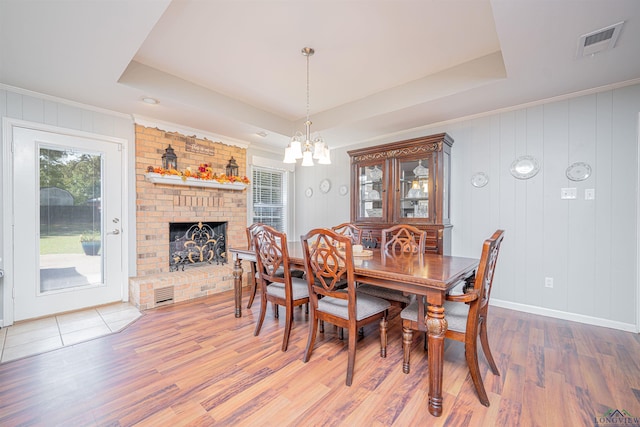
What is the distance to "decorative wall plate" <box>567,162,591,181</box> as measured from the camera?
9.09ft

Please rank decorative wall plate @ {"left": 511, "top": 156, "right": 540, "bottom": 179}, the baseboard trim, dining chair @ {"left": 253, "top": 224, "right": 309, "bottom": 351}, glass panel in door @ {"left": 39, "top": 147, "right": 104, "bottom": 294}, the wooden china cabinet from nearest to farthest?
dining chair @ {"left": 253, "top": 224, "right": 309, "bottom": 351}, the baseboard trim, glass panel in door @ {"left": 39, "top": 147, "right": 104, "bottom": 294}, decorative wall plate @ {"left": 511, "top": 156, "right": 540, "bottom": 179}, the wooden china cabinet

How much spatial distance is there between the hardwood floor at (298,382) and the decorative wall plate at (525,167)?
163cm

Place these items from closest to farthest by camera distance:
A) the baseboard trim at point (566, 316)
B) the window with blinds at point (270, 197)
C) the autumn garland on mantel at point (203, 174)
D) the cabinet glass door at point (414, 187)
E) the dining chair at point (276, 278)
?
1. the dining chair at point (276, 278)
2. the baseboard trim at point (566, 316)
3. the cabinet glass door at point (414, 187)
4. the autumn garland on mantel at point (203, 174)
5. the window with blinds at point (270, 197)

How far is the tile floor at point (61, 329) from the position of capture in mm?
2256

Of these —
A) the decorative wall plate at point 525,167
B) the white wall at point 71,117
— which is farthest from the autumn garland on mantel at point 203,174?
the decorative wall plate at point 525,167

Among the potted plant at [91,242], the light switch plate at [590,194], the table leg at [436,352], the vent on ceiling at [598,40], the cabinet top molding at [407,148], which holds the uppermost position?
the vent on ceiling at [598,40]

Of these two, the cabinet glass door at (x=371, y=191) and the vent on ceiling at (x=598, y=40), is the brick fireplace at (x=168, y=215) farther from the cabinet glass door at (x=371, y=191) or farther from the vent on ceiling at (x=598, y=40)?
the vent on ceiling at (x=598, y=40)

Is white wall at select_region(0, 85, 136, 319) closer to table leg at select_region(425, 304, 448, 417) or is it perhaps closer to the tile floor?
the tile floor

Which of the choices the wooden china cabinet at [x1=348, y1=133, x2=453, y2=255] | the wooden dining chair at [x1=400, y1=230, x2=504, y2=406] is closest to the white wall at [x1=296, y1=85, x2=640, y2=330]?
the wooden china cabinet at [x1=348, y1=133, x2=453, y2=255]

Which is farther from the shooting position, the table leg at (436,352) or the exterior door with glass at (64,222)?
the exterior door with glass at (64,222)

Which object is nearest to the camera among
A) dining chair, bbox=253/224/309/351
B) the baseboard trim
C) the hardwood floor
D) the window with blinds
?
the hardwood floor

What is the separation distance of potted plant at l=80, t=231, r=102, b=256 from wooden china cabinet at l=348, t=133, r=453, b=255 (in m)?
3.26

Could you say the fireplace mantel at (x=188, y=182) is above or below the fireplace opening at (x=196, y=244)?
above

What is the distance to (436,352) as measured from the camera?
1.55 m
